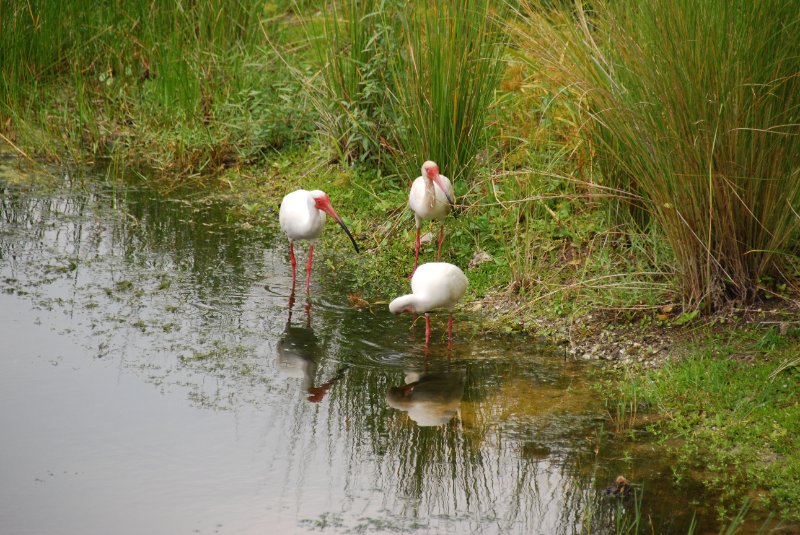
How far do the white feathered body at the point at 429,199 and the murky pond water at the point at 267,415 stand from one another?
2.29ft

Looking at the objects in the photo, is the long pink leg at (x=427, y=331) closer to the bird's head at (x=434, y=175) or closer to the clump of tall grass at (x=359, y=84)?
the bird's head at (x=434, y=175)

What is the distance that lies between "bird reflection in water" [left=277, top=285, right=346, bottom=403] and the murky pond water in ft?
0.04

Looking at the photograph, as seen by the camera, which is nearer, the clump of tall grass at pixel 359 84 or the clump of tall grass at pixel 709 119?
the clump of tall grass at pixel 709 119

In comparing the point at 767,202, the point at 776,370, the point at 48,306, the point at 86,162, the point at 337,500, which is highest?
the point at 86,162

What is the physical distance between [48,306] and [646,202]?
359 centimetres

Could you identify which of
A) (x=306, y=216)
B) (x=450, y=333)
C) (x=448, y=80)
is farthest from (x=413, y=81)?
(x=450, y=333)

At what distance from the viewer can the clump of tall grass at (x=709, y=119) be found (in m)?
4.70

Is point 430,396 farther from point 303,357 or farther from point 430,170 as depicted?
point 430,170

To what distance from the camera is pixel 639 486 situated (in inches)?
157

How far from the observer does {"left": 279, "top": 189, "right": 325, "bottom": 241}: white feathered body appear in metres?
6.43

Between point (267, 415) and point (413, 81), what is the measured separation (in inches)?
116

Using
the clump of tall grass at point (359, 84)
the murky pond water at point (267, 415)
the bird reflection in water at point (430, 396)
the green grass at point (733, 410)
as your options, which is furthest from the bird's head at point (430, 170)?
the green grass at point (733, 410)

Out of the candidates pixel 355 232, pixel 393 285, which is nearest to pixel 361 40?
pixel 355 232

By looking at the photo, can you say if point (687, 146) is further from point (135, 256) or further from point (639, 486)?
point (135, 256)
